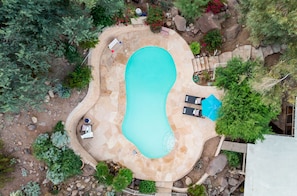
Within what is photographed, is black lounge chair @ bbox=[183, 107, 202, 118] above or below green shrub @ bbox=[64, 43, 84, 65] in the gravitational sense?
below

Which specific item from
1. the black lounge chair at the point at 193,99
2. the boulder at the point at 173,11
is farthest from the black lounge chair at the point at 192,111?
the boulder at the point at 173,11

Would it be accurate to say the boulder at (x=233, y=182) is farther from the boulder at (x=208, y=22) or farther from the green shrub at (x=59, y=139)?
the green shrub at (x=59, y=139)

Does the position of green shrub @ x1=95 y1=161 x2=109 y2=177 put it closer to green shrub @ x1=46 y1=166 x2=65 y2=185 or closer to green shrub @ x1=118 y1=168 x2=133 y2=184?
green shrub @ x1=118 y1=168 x2=133 y2=184

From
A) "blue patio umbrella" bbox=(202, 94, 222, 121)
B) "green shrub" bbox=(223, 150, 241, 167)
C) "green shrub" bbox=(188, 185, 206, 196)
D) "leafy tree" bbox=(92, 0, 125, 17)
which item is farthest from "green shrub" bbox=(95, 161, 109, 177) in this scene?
"leafy tree" bbox=(92, 0, 125, 17)

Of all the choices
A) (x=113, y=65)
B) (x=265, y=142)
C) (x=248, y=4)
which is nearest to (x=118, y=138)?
(x=113, y=65)

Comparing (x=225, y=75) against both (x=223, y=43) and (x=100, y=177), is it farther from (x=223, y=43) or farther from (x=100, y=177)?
(x=100, y=177)

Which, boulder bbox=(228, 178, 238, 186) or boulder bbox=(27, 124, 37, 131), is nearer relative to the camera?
boulder bbox=(27, 124, 37, 131)
